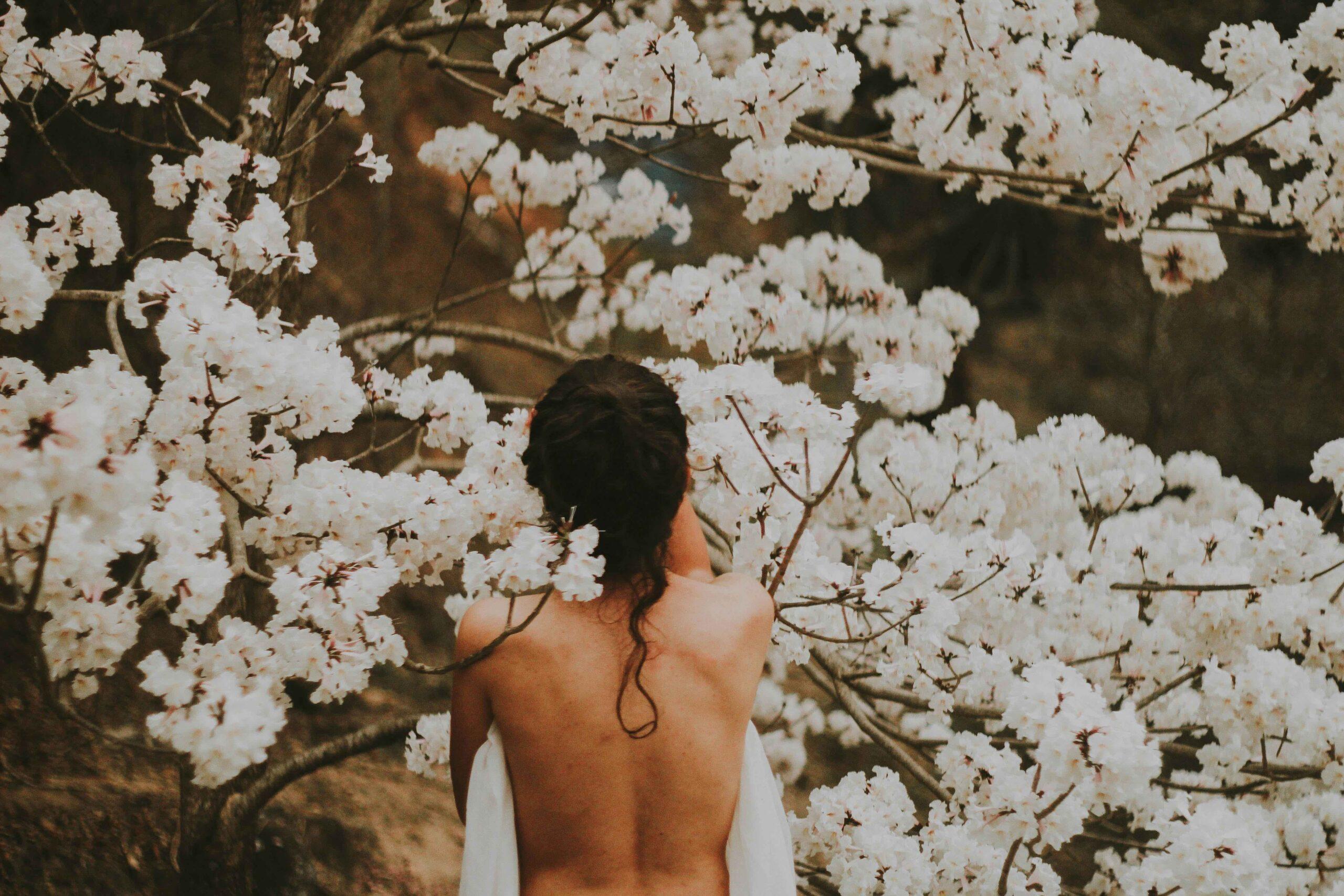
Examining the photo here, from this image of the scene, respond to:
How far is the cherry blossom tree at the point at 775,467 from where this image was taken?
1.70m

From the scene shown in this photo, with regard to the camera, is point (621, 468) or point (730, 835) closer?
point (621, 468)

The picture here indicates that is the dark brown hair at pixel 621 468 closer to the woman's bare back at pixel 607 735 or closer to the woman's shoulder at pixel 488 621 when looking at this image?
→ the woman's bare back at pixel 607 735

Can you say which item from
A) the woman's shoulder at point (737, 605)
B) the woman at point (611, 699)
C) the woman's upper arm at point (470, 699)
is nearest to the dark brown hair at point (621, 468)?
the woman at point (611, 699)

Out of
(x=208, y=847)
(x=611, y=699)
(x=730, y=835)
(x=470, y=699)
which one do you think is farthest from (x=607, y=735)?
(x=208, y=847)

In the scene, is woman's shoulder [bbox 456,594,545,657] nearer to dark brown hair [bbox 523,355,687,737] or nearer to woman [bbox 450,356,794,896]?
woman [bbox 450,356,794,896]

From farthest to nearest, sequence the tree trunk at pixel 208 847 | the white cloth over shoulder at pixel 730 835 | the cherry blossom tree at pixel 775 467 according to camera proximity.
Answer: the tree trunk at pixel 208 847
the white cloth over shoulder at pixel 730 835
the cherry blossom tree at pixel 775 467

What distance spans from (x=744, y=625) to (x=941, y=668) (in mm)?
990

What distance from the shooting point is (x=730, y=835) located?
6.34ft

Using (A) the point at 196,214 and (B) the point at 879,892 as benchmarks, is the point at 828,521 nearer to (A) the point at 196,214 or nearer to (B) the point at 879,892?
(B) the point at 879,892

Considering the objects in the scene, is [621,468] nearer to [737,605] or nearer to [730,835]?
[737,605]

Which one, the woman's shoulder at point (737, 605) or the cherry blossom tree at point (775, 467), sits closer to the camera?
the cherry blossom tree at point (775, 467)

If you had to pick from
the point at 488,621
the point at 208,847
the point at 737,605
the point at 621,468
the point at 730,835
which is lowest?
the point at 208,847

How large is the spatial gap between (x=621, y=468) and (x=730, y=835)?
0.80 m

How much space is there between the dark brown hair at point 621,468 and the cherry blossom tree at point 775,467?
0.16 metres
